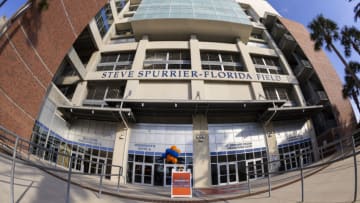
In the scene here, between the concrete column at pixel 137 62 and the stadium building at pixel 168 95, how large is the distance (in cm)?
12

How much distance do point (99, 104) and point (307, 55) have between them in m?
23.0

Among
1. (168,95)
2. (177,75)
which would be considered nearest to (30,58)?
(168,95)

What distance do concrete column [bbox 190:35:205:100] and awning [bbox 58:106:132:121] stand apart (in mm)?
6160

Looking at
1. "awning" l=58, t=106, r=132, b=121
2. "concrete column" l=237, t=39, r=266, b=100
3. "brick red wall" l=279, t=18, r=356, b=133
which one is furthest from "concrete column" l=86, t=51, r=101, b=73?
"brick red wall" l=279, t=18, r=356, b=133

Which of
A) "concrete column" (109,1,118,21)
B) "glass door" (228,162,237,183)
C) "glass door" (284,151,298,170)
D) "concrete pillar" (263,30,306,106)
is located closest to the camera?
"glass door" (228,162,237,183)

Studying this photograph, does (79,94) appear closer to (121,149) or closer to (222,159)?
(121,149)

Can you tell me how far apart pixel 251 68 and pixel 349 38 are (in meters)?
8.64

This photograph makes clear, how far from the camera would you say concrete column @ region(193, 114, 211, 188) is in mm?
15141

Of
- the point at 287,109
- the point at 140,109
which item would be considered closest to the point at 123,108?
the point at 140,109

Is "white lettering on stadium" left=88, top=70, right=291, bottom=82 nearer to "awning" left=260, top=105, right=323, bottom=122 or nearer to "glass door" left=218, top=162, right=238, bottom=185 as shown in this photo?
"awning" left=260, top=105, right=323, bottom=122

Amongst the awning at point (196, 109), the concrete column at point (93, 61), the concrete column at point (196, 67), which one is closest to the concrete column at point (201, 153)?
the awning at point (196, 109)

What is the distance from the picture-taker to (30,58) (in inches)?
482

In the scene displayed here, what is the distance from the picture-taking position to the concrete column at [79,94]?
18250 mm

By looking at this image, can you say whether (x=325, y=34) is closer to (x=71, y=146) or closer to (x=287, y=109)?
(x=287, y=109)
